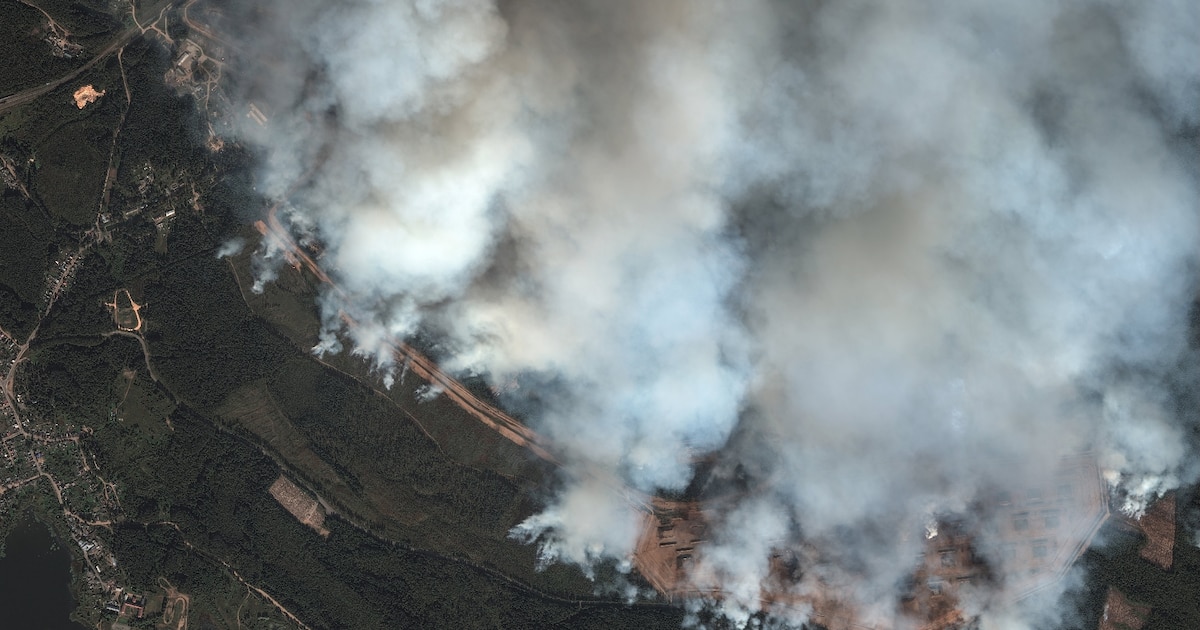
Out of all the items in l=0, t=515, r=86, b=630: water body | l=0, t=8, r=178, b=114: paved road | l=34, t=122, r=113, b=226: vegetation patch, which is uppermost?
l=0, t=8, r=178, b=114: paved road

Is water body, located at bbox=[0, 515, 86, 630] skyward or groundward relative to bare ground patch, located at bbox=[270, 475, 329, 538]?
groundward

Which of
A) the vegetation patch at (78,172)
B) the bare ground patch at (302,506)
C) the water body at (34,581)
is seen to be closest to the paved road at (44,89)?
the vegetation patch at (78,172)

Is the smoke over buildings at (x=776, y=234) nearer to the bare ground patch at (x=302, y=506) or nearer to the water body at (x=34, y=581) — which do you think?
the bare ground patch at (x=302, y=506)

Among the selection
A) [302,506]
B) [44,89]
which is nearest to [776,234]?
[302,506]

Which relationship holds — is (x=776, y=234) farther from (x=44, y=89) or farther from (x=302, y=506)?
(x=44, y=89)

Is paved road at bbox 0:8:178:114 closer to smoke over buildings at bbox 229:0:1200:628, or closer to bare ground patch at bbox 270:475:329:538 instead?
smoke over buildings at bbox 229:0:1200:628

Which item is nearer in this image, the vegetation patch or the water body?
the vegetation patch

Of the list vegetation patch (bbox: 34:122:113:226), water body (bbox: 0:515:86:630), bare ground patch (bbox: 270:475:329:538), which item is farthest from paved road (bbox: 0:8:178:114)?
bare ground patch (bbox: 270:475:329:538)
